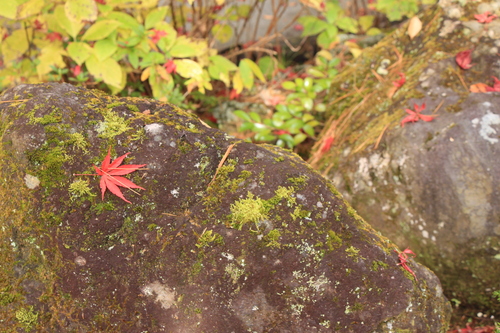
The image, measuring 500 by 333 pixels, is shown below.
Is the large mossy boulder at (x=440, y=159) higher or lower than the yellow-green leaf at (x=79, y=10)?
lower

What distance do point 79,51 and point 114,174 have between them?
1629mm

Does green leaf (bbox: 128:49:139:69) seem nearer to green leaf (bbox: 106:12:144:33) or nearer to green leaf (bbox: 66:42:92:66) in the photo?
green leaf (bbox: 106:12:144:33)

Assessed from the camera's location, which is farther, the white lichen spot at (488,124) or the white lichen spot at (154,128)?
the white lichen spot at (488,124)

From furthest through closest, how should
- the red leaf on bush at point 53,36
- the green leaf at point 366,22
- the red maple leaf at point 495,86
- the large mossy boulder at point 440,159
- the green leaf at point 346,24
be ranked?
the green leaf at point 366,22
the green leaf at point 346,24
the red leaf on bush at point 53,36
the red maple leaf at point 495,86
the large mossy boulder at point 440,159

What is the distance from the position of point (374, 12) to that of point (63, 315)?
5559 millimetres

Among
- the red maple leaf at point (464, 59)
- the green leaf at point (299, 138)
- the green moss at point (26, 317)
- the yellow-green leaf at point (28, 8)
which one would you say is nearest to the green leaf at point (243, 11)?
the green leaf at point (299, 138)

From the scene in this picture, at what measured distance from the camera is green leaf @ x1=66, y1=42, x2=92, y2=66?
285 centimetres

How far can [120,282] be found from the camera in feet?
5.16

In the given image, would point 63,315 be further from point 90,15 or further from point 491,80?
point 491,80

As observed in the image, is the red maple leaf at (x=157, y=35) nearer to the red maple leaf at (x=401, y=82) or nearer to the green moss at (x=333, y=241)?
the red maple leaf at (x=401, y=82)

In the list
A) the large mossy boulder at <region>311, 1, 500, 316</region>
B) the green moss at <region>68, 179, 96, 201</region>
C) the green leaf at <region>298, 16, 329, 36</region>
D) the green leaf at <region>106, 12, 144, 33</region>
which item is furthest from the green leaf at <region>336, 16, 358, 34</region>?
the green moss at <region>68, 179, 96, 201</region>

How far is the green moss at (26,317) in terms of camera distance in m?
1.57

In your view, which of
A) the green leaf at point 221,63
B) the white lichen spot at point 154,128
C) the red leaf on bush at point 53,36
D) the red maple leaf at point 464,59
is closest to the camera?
the white lichen spot at point 154,128

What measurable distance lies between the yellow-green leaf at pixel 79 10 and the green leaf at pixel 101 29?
0.27 meters
